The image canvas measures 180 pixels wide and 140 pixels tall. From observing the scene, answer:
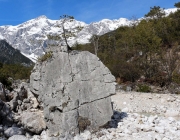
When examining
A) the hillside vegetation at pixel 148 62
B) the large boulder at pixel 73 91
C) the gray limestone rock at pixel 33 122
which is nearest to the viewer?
the large boulder at pixel 73 91

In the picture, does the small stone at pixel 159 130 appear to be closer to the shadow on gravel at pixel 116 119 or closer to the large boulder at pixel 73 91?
the shadow on gravel at pixel 116 119

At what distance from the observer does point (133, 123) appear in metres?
11.9

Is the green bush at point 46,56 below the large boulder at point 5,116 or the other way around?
the other way around

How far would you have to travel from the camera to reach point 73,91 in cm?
1128

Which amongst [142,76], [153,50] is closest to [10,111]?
[142,76]

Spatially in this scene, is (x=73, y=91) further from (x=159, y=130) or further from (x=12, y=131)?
(x=159, y=130)

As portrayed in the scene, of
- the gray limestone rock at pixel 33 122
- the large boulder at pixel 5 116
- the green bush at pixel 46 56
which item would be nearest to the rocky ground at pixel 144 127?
the gray limestone rock at pixel 33 122

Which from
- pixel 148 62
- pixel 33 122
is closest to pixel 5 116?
pixel 33 122

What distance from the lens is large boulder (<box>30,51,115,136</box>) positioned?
11.0 metres

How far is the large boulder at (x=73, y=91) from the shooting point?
11.0 m

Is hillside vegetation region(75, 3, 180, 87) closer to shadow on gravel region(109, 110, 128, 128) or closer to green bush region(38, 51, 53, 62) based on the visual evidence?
shadow on gravel region(109, 110, 128, 128)

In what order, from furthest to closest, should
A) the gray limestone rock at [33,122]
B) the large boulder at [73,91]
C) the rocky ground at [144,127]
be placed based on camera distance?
the gray limestone rock at [33,122]
the large boulder at [73,91]
the rocky ground at [144,127]

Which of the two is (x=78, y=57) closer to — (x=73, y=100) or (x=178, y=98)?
(x=73, y=100)

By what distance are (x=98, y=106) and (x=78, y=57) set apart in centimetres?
260
